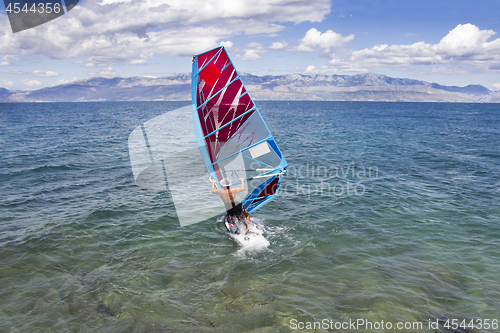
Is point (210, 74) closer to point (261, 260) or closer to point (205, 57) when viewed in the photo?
point (205, 57)

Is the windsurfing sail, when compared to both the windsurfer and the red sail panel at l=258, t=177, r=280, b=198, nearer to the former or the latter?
the red sail panel at l=258, t=177, r=280, b=198

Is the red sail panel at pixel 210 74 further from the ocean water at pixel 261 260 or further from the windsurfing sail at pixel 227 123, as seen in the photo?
the ocean water at pixel 261 260

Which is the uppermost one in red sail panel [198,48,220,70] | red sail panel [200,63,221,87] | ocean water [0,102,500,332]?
red sail panel [198,48,220,70]

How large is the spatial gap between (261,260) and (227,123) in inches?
205

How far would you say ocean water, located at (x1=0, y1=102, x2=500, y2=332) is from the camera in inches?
276

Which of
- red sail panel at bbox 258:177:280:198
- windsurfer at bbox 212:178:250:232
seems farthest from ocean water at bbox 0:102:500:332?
red sail panel at bbox 258:177:280:198

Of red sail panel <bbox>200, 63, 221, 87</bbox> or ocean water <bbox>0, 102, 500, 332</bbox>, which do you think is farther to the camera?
red sail panel <bbox>200, 63, 221, 87</bbox>

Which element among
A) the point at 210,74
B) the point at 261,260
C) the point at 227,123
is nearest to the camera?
the point at 261,260

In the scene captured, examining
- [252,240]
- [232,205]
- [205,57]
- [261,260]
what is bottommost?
[261,260]

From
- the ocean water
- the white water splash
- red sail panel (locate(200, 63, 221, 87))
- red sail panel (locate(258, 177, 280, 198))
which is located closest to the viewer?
the ocean water

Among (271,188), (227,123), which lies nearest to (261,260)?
(271,188)

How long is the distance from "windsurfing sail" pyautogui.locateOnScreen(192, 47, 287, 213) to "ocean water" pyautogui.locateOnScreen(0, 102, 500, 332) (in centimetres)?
213

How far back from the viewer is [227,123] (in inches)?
455

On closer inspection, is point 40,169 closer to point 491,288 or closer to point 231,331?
point 231,331
